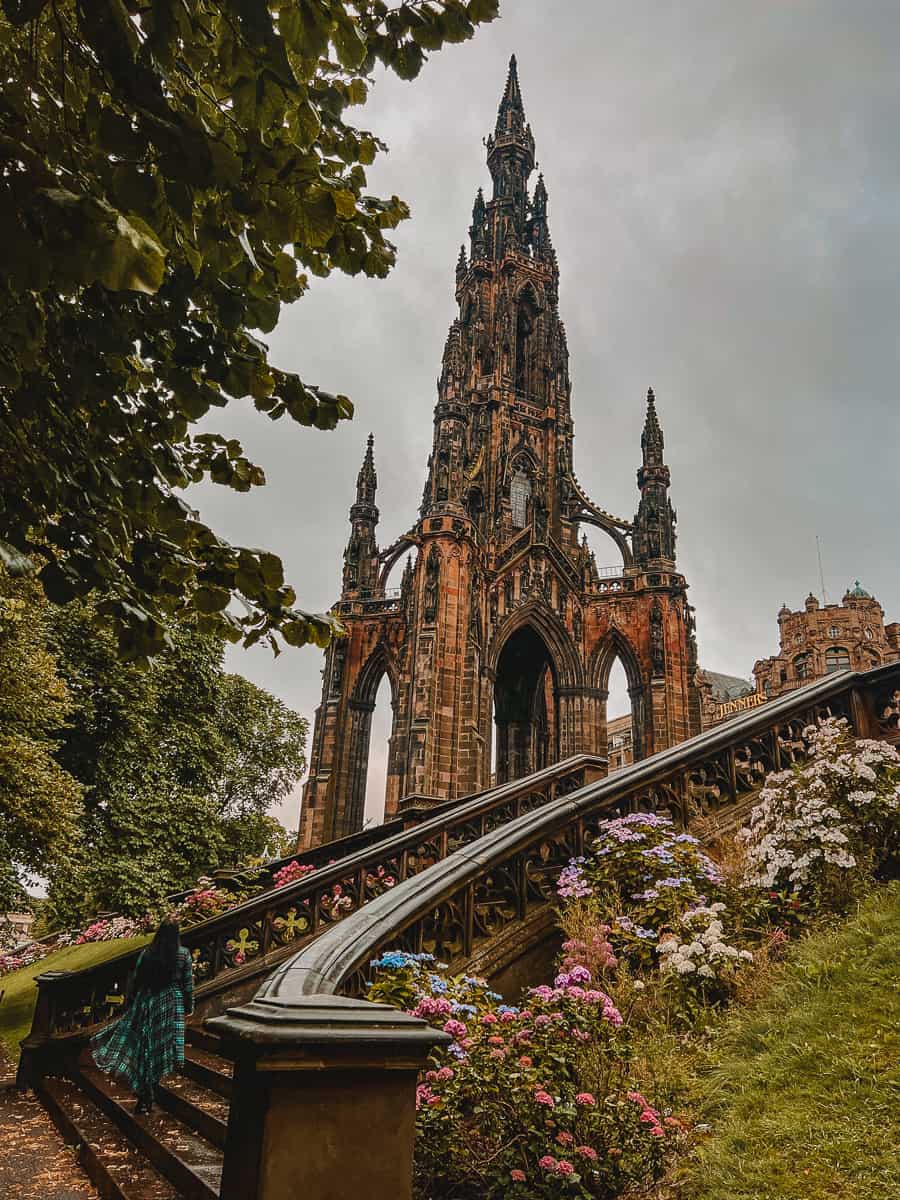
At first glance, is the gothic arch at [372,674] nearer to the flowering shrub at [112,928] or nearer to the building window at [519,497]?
the building window at [519,497]

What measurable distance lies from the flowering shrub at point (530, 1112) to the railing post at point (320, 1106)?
0.35 m

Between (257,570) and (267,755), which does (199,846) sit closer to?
(267,755)

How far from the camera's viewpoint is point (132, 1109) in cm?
555

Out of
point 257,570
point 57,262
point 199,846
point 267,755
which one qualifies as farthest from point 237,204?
point 267,755

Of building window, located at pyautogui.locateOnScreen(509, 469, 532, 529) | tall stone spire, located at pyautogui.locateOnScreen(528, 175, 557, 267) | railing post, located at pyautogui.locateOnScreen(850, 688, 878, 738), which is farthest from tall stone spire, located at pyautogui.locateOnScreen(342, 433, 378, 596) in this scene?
railing post, located at pyautogui.locateOnScreen(850, 688, 878, 738)

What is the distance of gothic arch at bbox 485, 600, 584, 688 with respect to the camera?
29.3 meters

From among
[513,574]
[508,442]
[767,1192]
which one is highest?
[508,442]

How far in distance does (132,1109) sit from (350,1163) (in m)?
4.20

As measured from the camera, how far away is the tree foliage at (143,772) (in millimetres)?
14531

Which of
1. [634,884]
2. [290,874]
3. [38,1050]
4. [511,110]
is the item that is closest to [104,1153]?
[38,1050]

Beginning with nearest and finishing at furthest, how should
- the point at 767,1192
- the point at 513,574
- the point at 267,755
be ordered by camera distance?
the point at 767,1192, the point at 267,755, the point at 513,574

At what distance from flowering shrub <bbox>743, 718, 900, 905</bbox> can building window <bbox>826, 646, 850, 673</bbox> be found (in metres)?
49.2

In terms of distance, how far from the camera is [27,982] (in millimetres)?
21469

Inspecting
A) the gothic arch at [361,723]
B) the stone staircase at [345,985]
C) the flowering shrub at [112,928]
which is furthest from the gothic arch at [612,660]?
the flowering shrub at [112,928]
